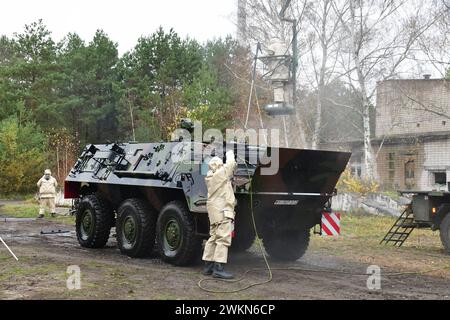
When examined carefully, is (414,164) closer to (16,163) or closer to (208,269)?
(16,163)

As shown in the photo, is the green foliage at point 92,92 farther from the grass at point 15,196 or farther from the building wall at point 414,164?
the building wall at point 414,164

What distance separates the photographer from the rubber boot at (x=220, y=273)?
7762 mm

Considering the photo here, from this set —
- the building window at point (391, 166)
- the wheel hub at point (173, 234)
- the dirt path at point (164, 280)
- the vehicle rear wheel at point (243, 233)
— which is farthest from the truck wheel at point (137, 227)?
the building window at point (391, 166)

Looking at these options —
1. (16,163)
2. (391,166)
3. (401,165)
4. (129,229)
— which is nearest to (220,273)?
(129,229)

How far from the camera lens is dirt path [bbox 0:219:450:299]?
678 cm

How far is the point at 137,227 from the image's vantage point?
9.73 m

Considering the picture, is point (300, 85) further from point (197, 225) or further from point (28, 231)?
point (197, 225)

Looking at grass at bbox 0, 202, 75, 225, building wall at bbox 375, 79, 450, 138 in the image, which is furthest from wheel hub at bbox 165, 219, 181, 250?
building wall at bbox 375, 79, 450, 138

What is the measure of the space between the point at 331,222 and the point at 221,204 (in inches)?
95.9

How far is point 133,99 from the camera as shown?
1396 inches

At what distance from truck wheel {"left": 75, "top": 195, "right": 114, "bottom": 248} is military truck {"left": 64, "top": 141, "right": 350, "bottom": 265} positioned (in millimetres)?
18

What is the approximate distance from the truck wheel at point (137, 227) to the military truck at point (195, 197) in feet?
0.05

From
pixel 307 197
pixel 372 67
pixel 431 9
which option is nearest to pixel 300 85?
pixel 372 67

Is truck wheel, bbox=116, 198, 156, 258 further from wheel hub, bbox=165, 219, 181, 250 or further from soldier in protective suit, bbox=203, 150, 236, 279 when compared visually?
soldier in protective suit, bbox=203, 150, 236, 279
